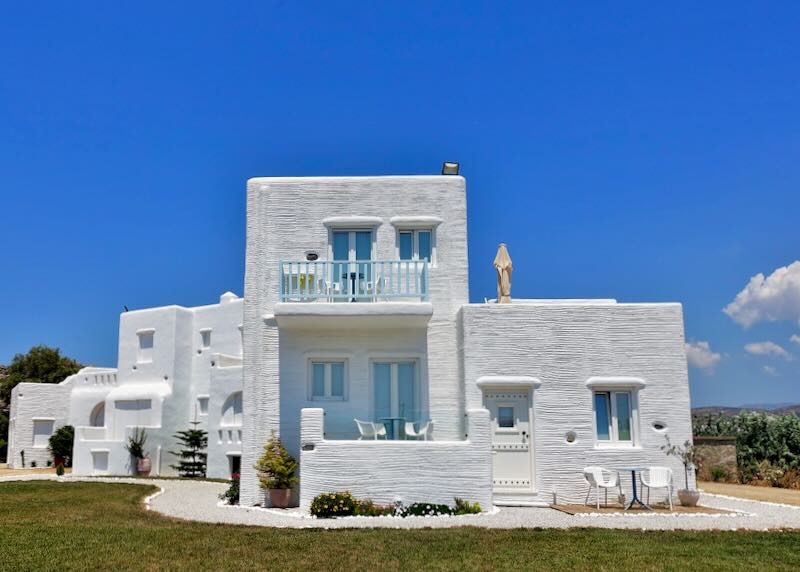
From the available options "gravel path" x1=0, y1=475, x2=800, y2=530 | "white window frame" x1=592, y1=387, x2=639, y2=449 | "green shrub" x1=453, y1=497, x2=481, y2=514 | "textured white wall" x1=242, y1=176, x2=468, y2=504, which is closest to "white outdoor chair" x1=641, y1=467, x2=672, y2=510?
"gravel path" x1=0, y1=475, x2=800, y2=530

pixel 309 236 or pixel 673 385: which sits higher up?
pixel 309 236

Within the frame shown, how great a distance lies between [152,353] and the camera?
3450cm

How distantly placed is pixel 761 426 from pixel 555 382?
1196 cm

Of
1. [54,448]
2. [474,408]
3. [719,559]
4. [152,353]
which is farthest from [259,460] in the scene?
[54,448]

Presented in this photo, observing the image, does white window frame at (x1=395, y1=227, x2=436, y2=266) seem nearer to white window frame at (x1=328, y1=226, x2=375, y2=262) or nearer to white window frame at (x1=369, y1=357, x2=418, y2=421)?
white window frame at (x1=328, y1=226, x2=375, y2=262)

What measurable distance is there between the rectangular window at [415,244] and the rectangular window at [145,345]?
20.2m

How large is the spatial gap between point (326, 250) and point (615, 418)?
7957mm

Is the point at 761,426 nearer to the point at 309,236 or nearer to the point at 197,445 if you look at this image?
the point at 309,236

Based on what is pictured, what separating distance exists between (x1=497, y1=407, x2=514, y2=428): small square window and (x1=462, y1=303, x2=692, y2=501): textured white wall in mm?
605

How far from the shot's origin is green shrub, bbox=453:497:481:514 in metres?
14.5

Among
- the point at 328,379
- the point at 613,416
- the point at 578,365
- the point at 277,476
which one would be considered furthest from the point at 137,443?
the point at 613,416

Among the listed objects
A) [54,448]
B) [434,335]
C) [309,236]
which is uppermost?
[309,236]

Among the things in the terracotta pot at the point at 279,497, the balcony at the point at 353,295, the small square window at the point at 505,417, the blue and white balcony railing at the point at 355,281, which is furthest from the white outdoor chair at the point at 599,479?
the terracotta pot at the point at 279,497

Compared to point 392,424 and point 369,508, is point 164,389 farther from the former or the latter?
point 369,508
